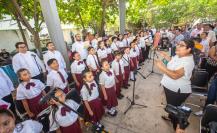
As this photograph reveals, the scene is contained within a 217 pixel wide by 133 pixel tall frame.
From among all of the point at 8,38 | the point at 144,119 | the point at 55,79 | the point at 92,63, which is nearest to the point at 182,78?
the point at 144,119

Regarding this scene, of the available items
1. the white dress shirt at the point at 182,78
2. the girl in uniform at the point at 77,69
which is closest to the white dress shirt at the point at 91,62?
the girl in uniform at the point at 77,69

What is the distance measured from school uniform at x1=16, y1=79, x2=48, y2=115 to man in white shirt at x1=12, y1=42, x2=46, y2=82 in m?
1.23

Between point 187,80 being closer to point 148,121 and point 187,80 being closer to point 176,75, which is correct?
point 176,75

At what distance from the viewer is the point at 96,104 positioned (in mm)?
3908

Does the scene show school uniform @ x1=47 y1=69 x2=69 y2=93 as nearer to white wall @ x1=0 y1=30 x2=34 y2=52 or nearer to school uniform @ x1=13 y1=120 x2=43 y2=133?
school uniform @ x1=13 y1=120 x2=43 y2=133

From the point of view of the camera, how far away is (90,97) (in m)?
3.79

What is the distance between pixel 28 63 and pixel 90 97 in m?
2.41

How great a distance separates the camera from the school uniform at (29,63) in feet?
15.6

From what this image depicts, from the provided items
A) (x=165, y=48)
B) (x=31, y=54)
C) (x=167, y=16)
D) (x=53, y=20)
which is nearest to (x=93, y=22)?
(x=165, y=48)

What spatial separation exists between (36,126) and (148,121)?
104 inches

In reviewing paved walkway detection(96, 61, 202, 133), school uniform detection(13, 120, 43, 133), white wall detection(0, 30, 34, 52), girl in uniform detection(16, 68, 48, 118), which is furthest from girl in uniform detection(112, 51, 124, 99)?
white wall detection(0, 30, 34, 52)

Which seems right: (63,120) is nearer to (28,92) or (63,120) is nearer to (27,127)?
(27,127)

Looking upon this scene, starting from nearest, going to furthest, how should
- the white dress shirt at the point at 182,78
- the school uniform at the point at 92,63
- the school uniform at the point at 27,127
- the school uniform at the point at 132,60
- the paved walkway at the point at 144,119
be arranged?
1. the school uniform at the point at 27,127
2. the white dress shirt at the point at 182,78
3. the paved walkway at the point at 144,119
4. the school uniform at the point at 92,63
5. the school uniform at the point at 132,60

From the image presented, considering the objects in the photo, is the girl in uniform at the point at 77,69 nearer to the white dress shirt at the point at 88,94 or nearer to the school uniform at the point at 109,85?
the school uniform at the point at 109,85
